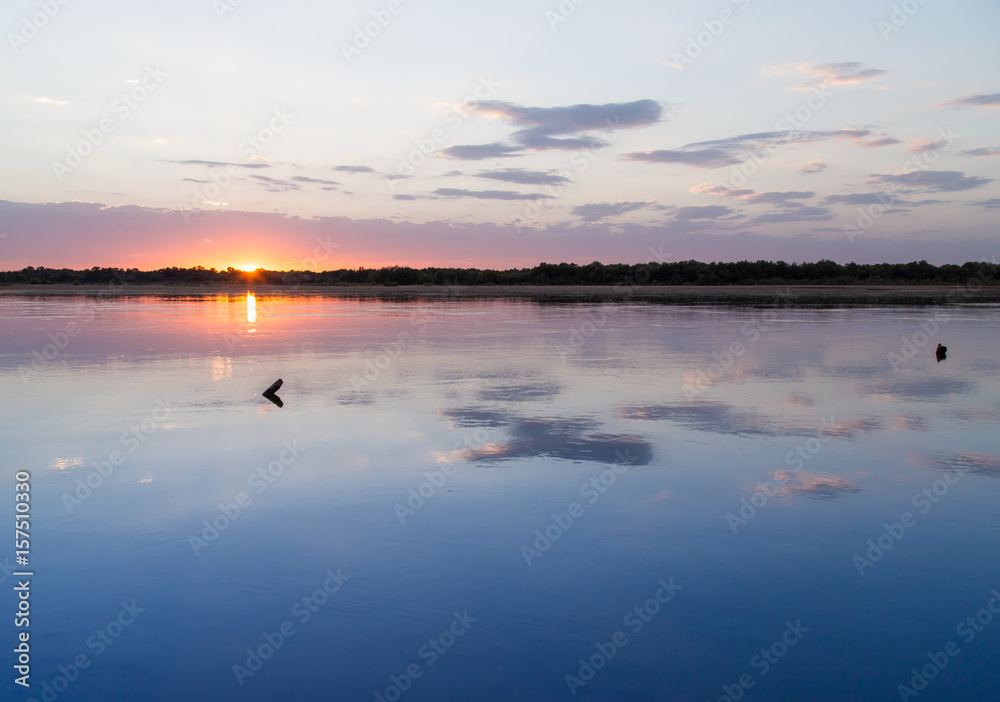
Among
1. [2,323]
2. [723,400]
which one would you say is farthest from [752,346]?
[2,323]

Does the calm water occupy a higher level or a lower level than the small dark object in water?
lower

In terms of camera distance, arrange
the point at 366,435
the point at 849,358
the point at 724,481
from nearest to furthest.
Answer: the point at 724,481 < the point at 366,435 < the point at 849,358

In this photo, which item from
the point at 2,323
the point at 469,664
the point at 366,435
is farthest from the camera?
the point at 2,323

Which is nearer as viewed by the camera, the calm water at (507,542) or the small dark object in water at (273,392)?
the calm water at (507,542)

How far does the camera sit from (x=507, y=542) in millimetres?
7449

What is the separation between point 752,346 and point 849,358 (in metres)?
3.95

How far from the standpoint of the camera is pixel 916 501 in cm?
878

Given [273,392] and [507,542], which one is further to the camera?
[273,392]

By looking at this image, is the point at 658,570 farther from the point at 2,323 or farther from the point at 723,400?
the point at 2,323

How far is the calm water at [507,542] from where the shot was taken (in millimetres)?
5367

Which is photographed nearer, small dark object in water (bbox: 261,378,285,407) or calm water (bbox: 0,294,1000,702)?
calm water (bbox: 0,294,1000,702)

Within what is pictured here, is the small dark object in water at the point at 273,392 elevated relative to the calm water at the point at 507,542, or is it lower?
elevated

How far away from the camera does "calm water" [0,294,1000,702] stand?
17.6ft

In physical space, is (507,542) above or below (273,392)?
below
